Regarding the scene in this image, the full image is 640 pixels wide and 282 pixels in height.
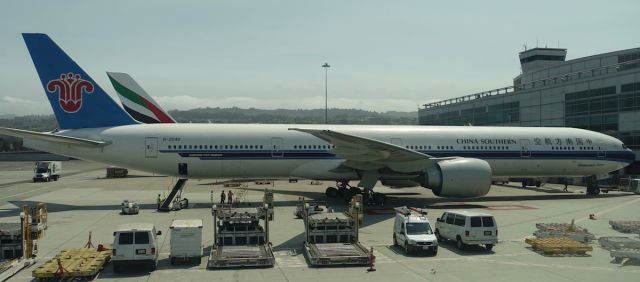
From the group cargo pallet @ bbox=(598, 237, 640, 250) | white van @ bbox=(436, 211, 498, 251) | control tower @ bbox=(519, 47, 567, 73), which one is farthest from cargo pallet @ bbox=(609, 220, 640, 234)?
control tower @ bbox=(519, 47, 567, 73)

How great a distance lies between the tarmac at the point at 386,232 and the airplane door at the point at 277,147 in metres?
3.22

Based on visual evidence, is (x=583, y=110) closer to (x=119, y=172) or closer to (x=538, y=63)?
(x=538, y=63)

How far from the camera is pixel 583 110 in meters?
50.2

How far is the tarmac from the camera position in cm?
1496

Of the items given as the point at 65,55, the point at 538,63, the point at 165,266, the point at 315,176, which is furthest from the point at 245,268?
the point at 538,63

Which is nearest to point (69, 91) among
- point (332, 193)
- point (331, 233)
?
point (332, 193)

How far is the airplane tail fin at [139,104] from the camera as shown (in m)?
42.3

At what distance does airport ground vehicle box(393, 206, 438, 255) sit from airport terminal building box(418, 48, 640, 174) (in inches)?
1019

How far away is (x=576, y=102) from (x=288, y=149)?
34172mm

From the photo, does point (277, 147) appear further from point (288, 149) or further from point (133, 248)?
point (133, 248)

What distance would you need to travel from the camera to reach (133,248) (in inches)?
603

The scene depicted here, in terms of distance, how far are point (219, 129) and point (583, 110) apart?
123 feet

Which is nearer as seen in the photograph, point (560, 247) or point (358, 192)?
point (560, 247)

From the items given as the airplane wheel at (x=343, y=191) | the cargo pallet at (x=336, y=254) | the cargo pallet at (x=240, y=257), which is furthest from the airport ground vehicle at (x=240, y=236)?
the airplane wheel at (x=343, y=191)
